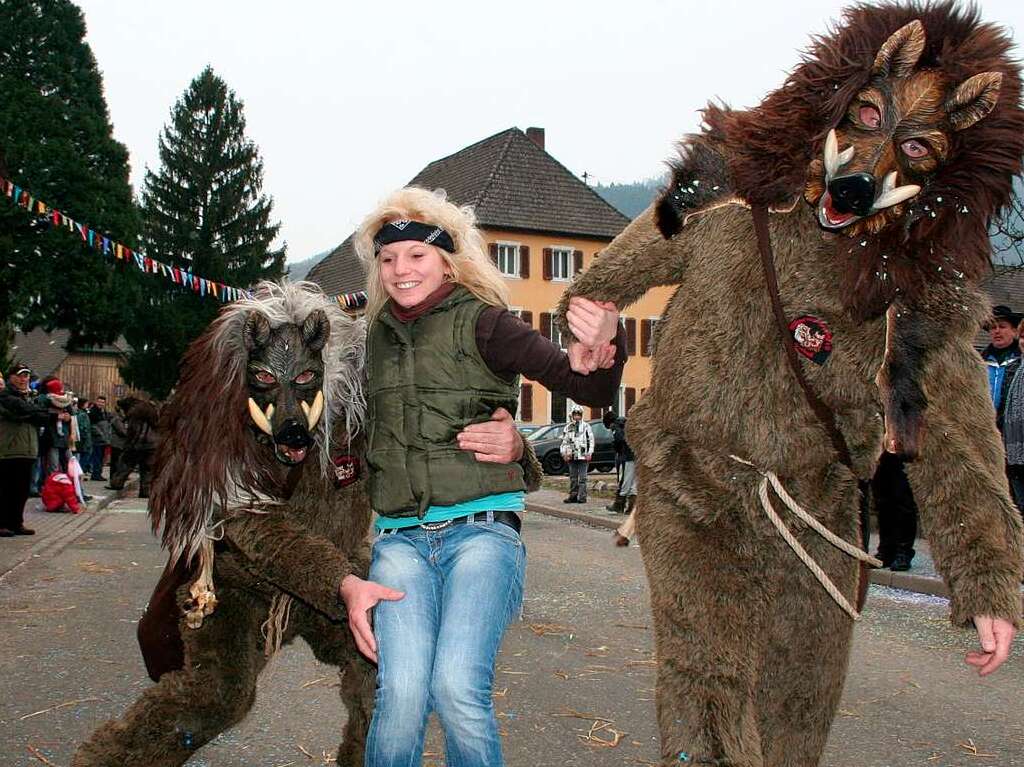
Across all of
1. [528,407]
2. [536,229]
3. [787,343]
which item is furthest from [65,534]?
[536,229]

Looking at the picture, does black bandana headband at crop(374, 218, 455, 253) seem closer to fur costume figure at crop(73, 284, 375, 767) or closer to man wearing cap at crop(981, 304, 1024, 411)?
fur costume figure at crop(73, 284, 375, 767)

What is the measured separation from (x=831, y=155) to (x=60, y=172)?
36.7 m

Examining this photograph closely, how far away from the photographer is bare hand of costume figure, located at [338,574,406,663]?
108 inches

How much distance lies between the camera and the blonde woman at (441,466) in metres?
2.66

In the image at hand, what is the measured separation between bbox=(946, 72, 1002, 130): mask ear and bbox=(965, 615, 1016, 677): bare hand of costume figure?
1.27 m

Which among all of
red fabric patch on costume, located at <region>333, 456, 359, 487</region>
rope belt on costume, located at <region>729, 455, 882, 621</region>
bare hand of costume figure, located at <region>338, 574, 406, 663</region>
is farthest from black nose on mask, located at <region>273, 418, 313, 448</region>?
rope belt on costume, located at <region>729, 455, 882, 621</region>

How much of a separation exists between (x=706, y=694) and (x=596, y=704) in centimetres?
249

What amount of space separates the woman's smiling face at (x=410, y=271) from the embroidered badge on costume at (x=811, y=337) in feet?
3.52

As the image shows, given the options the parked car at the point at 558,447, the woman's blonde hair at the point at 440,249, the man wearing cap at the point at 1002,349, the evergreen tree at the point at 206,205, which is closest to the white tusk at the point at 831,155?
the woman's blonde hair at the point at 440,249

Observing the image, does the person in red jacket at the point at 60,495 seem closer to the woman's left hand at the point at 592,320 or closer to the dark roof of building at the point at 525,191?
the woman's left hand at the point at 592,320

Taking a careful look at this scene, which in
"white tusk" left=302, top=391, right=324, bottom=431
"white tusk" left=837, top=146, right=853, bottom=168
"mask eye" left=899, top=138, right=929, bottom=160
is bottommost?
"white tusk" left=302, top=391, right=324, bottom=431

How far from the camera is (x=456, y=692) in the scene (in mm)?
2619

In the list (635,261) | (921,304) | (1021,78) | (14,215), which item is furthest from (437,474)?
(14,215)

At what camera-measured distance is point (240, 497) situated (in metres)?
3.19
